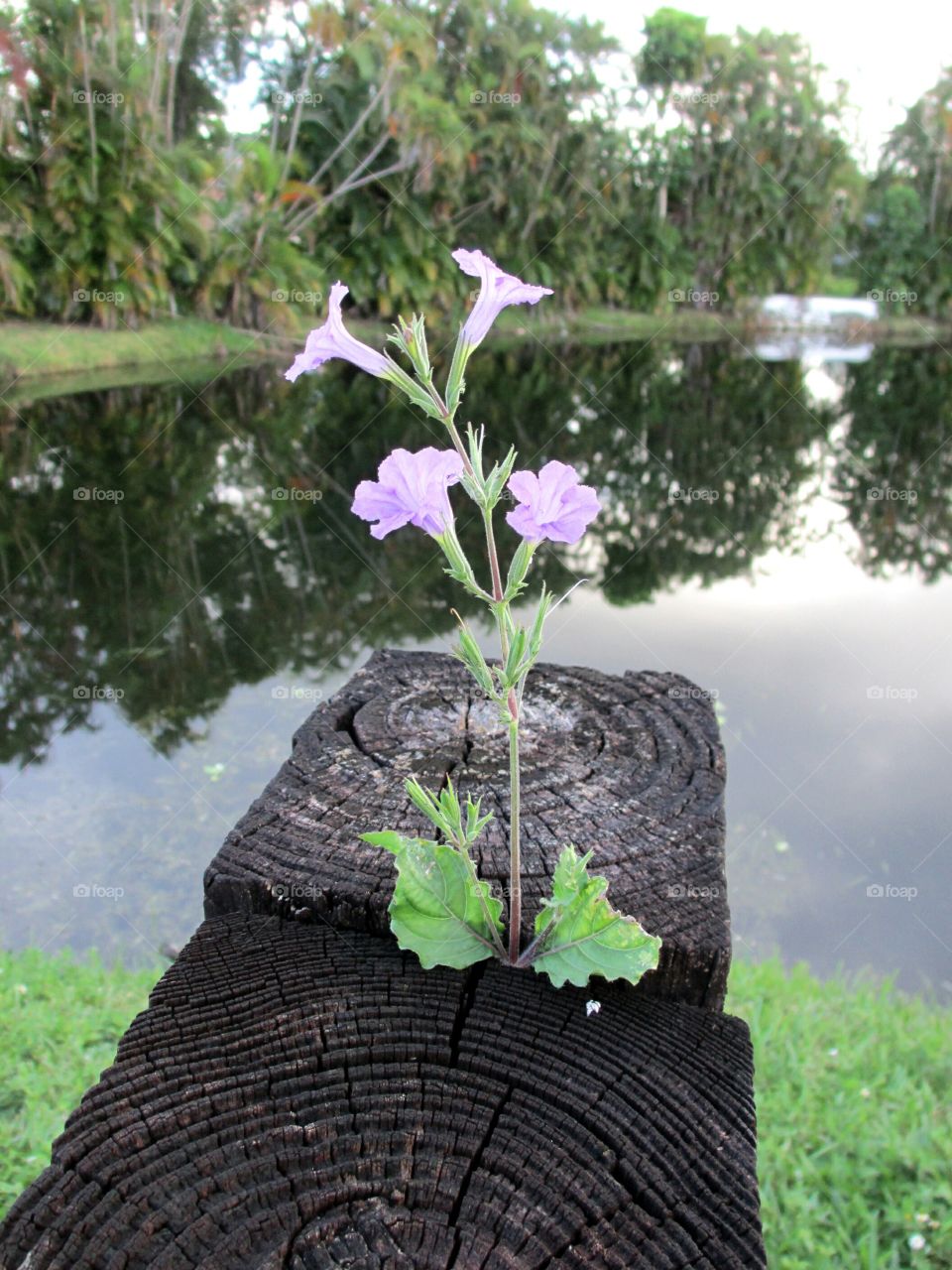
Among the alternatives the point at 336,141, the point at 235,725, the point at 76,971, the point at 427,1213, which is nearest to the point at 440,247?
the point at 336,141

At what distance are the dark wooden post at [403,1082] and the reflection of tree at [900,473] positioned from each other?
7.16m

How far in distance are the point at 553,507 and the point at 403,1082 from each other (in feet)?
3.23

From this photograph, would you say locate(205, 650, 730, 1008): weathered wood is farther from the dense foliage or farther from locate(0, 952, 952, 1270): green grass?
the dense foliage

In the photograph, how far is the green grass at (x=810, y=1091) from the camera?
294 cm

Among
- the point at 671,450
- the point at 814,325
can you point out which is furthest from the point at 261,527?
the point at 814,325

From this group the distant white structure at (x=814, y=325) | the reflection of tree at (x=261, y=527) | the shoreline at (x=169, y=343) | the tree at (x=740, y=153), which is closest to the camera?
the reflection of tree at (x=261, y=527)

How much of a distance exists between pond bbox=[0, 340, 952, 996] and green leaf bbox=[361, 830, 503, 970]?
245 centimetres

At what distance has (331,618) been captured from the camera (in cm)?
736

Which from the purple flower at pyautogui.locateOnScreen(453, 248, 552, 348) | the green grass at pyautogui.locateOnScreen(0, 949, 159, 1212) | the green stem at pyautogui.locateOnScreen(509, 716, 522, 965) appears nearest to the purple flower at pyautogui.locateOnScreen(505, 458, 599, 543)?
the purple flower at pyautogui.locateOnScreen(453, 248, 552, 348)

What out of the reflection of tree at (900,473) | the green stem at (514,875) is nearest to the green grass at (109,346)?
the reflection of tree at (900,473)

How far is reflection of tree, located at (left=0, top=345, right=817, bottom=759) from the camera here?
670cm

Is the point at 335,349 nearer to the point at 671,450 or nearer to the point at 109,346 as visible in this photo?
the point at 671,450

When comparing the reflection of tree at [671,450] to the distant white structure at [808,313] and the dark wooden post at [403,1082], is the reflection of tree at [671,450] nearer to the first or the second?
the dark wooden post at [403,1082]

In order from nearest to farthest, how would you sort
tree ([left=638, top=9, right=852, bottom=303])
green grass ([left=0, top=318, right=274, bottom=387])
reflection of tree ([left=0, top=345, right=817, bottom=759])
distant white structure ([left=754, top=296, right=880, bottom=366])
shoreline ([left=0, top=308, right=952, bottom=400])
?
1. reflection of tree ([left=0, top=345, right=817, bottom=759])
2. shoreline ([left=0, top=308, right=952, bottom=400])
3. green grass ([left=0, top=318, right=274, bottom=387])
4. distant white structure ([left=754, top=296, right=880, bottom=366])
5. tree ([left=638, top=9, right=852, bottom=303])
